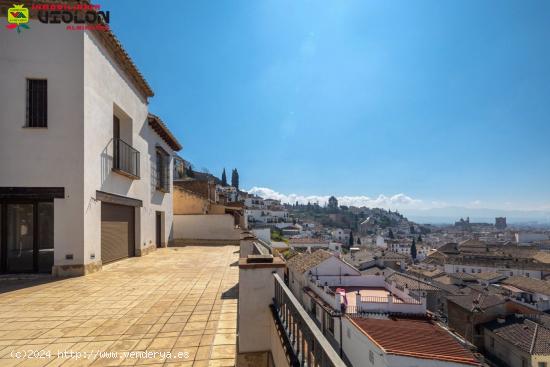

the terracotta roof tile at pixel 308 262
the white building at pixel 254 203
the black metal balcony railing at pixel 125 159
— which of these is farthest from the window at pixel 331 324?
the white building at pixel 254 203

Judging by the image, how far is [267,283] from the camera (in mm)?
4016

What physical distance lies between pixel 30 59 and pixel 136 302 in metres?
6.55

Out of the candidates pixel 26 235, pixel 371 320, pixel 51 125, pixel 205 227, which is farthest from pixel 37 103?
pixel 371 320

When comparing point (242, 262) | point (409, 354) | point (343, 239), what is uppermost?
point (242, 262)

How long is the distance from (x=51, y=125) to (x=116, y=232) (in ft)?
13.1

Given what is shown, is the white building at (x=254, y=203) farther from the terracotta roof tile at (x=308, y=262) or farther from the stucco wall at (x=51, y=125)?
the stucco wall at (x=51, y=125)

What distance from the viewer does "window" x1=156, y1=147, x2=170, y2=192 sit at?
46.7 ft

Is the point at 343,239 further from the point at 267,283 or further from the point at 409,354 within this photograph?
the point at 267,283

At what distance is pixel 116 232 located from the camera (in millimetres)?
9500

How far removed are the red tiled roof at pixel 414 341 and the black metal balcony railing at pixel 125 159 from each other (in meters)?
12.8

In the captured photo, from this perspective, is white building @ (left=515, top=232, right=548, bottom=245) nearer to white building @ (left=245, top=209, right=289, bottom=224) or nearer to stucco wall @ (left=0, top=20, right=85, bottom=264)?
white building @ (left=245, top=209, right=289, bottom=224)

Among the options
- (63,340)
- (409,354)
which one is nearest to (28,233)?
(63,340)

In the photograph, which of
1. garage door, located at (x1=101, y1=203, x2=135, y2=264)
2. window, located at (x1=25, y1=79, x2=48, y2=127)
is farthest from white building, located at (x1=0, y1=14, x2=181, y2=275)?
garage door, located at (x1=101, y1=203, x2=135, y2=264)

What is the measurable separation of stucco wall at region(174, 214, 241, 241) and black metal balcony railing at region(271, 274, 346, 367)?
14.8 metres
